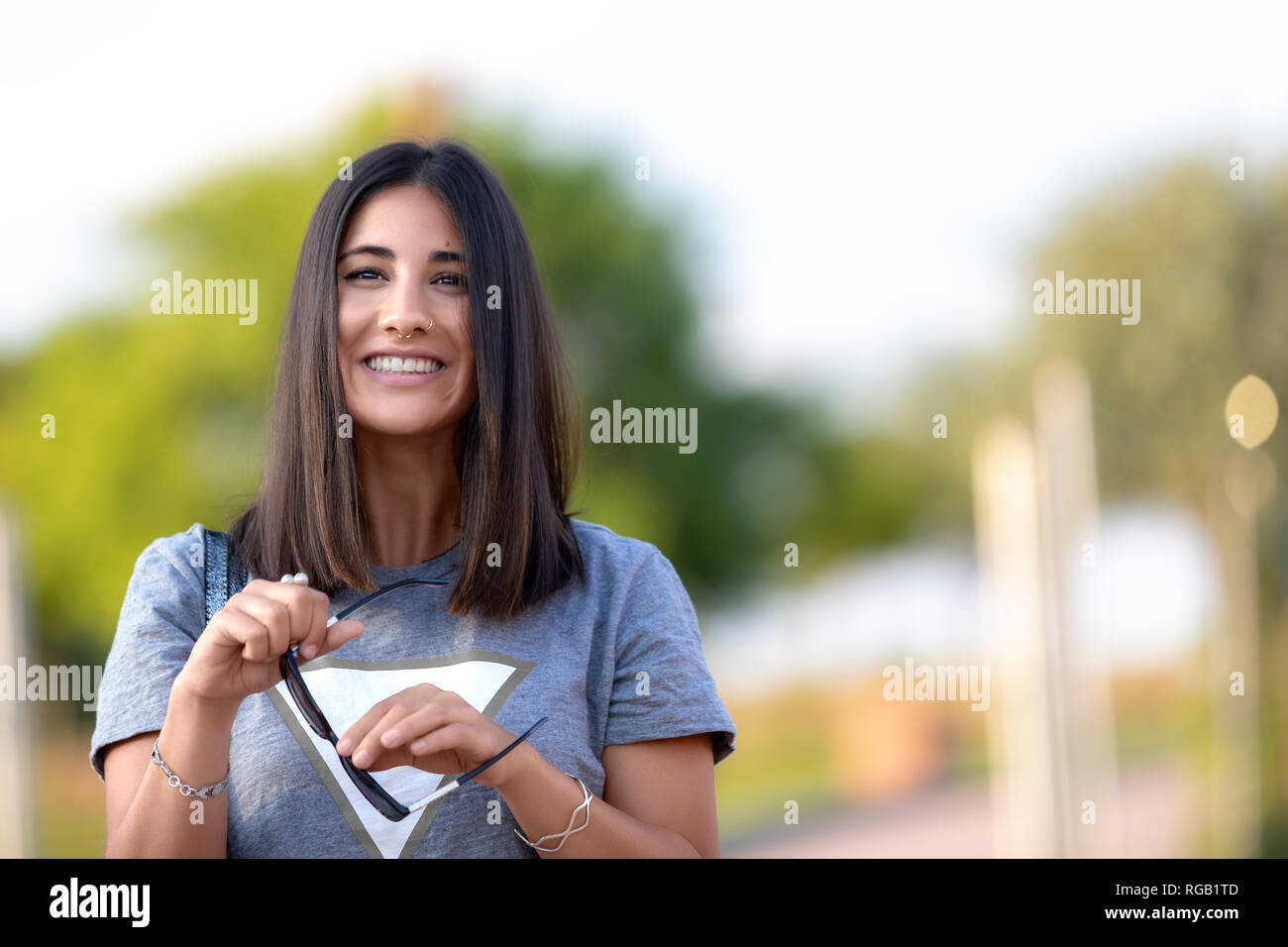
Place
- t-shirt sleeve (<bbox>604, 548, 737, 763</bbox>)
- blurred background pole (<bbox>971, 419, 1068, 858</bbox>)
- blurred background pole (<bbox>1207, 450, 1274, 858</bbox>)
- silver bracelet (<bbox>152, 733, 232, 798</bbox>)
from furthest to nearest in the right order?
blurred background pole (<bbox>1207, 450, 1274, 858</bbox>)
blurred background pole (<bbox>971, 419, 1068, 858</bbox>)
t-shirt sleeve (<bbox>604, 548, 737, 763</bbox>)
silver bracelet (<bbox>152, 733, 232, 798</bbox>)

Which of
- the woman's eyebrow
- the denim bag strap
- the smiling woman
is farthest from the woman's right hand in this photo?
the woman's eyebrow

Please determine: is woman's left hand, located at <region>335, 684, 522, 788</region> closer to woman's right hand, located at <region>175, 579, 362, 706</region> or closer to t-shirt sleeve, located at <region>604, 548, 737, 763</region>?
woman's right hand, located at <region>175, 579, 362, 706</region>

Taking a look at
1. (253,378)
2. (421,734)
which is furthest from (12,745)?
(421,734)

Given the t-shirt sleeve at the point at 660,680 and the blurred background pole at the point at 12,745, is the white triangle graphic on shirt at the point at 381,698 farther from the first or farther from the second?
the blurred background pole at the point at 12,745

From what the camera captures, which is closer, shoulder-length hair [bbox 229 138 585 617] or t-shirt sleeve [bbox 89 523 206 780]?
t-shirt sleeve [bbox 89 523 206 780]

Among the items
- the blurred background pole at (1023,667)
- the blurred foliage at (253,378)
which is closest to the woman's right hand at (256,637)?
the blurred background pole at (1023,667)

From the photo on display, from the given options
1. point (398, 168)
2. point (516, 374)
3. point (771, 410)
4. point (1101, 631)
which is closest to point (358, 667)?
point (516, 374)

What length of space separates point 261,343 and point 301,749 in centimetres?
920

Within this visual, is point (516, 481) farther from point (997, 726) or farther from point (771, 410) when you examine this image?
point (997, 726)

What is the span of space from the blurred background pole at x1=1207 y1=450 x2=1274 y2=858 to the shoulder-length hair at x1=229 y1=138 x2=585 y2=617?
31.4ft

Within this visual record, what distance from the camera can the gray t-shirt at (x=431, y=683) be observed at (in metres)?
1.64

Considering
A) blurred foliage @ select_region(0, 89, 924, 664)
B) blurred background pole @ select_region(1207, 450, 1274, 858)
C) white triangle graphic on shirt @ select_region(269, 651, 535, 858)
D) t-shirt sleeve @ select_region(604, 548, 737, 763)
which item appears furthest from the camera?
blurred foliage @ select_region(0, 89, 924, 664)

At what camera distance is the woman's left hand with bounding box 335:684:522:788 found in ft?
4.65

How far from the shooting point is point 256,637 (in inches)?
55.4
